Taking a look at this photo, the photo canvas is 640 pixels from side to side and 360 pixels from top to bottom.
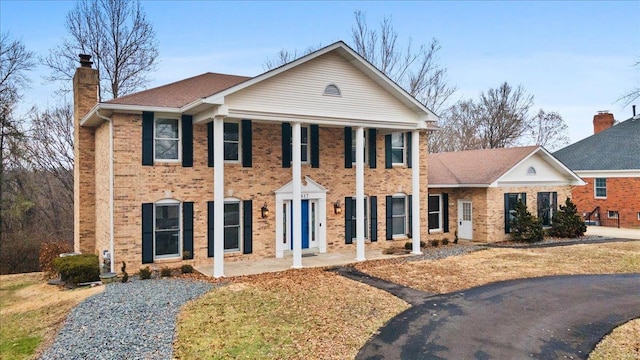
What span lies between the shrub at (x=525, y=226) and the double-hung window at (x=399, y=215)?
216 inches

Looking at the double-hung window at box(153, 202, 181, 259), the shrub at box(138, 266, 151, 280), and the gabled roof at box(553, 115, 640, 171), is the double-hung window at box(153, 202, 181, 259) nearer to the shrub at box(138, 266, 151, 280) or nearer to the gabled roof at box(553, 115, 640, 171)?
the shrub at box(138, 266, 151, 280)

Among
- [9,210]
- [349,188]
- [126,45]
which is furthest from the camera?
[126,45]

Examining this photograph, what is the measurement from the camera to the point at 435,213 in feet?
68.5

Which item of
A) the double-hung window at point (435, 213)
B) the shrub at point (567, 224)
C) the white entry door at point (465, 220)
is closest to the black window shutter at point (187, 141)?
the double-hung window at point (435, 213)

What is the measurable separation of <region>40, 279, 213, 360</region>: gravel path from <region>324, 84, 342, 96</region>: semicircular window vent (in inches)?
284

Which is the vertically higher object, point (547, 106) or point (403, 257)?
point (547, 106)

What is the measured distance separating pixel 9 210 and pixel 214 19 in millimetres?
14104

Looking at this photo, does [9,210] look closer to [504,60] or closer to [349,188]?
[349,188]

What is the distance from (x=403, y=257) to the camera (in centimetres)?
1614

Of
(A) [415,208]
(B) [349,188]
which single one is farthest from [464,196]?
(B) [349,188]

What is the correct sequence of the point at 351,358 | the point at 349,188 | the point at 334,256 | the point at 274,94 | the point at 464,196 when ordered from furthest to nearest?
the point at 464,196, the point at 349,188, the point at 334,256, the point at 274,94, the point at 351,358

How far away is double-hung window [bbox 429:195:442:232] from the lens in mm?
20781

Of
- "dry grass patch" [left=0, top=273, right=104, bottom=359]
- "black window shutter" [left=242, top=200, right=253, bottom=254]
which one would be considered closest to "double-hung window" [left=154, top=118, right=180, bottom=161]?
"black window shutter" [left=242, top=200, right=253, bottom=254]

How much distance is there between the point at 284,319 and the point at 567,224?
682 inches
